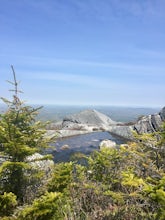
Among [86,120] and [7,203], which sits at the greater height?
[7,203]

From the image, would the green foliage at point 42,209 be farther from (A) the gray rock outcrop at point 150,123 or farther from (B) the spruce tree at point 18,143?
(A) the gray rock outcrop at point 150,123

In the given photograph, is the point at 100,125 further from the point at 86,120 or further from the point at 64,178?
the point at 64,178

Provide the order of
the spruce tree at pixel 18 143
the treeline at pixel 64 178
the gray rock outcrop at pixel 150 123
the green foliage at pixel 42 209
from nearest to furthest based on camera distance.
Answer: the green foliage at pixel 42 209 → the treeline at pixel 64 178 → the spruce tree at pixel 18 143 → the gray rock outcrop at pixel 150 123

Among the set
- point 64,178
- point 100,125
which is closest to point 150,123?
point 100,125

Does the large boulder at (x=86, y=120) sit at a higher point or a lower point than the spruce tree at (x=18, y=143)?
lower

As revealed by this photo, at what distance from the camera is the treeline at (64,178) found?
692cm

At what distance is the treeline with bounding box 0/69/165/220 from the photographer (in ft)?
22.7

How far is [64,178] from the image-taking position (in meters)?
8.01

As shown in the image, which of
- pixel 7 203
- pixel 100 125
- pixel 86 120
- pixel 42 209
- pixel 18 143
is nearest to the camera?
pixel 42 209

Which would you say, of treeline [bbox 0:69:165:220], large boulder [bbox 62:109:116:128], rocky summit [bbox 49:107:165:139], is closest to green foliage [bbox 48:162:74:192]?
treeline [bbox 0:69:165:220]

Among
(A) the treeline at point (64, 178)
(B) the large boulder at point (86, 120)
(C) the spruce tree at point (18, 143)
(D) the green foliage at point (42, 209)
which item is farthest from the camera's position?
(B) the large boulder at point (86, 120)

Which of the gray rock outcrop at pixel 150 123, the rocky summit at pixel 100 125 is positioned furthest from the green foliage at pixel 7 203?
the gray rock outcrop at pixel 150 123

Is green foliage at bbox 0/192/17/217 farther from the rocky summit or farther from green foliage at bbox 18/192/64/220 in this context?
the rocky summit

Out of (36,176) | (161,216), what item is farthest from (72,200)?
(161,216)
